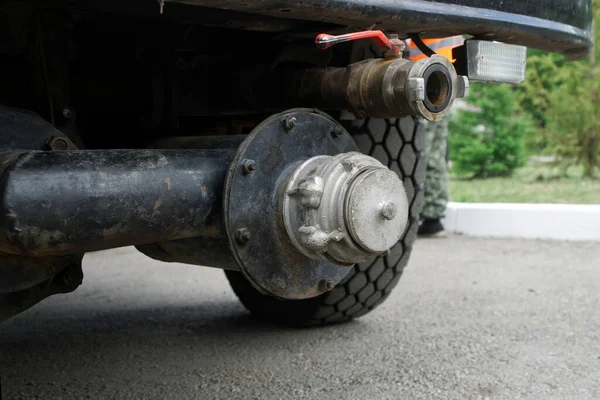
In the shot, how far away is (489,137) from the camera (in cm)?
996

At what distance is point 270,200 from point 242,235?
0.10 m

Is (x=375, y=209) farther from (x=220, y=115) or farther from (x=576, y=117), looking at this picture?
(x=576, y=117)

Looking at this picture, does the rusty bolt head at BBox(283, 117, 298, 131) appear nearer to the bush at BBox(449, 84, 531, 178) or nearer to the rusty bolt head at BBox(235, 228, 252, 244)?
the rusty bolt head at BBox(235, 228, 252, 244)

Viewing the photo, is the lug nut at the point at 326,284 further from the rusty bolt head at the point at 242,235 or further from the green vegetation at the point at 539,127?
the green vegetation at the point at 539,127

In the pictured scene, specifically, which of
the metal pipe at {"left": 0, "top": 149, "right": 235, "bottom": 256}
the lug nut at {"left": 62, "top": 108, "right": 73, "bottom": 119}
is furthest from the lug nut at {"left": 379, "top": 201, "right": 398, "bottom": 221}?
the lug nut at {"left": 62, "top": 108, "right": 73, "bottom": 119}

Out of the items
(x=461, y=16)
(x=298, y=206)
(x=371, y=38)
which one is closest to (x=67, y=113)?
(x=298, y=206)

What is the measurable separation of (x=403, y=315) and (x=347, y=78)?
134 cm

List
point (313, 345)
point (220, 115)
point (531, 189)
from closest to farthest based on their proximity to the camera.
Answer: point (220, 115)
point (313, 345)
point (531, 189)

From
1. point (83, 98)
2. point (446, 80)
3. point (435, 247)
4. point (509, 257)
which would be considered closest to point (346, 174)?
point (446, 80)

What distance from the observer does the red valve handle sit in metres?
1.45

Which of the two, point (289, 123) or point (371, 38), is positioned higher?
point (371, 38)

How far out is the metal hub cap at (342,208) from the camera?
1441 mm

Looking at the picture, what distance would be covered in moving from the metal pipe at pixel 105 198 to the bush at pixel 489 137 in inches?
338

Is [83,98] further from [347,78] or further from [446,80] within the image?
[446,80]
